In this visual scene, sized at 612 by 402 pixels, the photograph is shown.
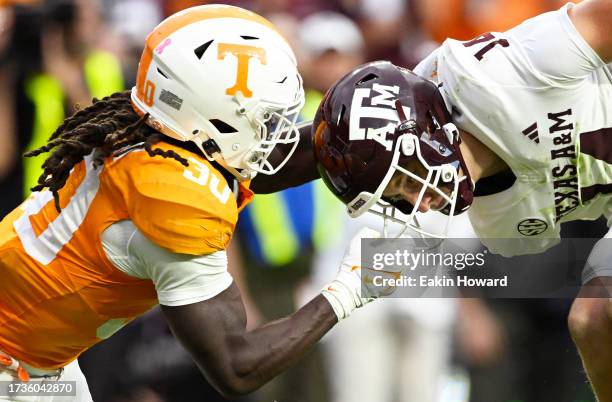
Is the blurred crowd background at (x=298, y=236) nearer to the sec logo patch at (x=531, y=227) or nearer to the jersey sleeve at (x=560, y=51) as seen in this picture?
the sec logo patch at (x=531, y=227)

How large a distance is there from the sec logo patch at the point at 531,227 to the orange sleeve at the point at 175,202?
0.95 metres

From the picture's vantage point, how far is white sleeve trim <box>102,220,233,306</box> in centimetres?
264

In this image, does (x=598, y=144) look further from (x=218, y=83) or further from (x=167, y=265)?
(x=167, y=265)

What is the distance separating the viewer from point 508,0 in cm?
456

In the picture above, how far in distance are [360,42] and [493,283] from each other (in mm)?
1178

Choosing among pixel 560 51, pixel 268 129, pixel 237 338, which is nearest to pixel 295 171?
pixel 268 129

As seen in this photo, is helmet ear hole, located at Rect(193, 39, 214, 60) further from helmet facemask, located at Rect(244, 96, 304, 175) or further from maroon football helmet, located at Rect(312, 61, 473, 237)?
maroon football helmet, located at Rect(312, 61, 473, 237)

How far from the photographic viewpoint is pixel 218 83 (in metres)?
2.70

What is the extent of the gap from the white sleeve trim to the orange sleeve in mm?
29

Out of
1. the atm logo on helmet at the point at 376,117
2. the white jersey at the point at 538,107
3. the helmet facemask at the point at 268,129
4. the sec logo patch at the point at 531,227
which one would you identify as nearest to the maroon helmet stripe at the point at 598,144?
the white jersey at the point at 538,107

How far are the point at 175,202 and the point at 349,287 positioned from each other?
1.84 feet

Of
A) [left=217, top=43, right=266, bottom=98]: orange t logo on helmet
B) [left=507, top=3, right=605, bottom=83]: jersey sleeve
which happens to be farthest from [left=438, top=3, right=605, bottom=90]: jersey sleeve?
[left=217, top=43, right=266, bottom=98]: orange t logo on helmet

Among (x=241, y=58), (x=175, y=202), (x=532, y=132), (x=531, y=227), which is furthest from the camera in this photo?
(x=531, y=227)

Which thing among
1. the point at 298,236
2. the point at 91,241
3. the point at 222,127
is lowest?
the point at 298,236
